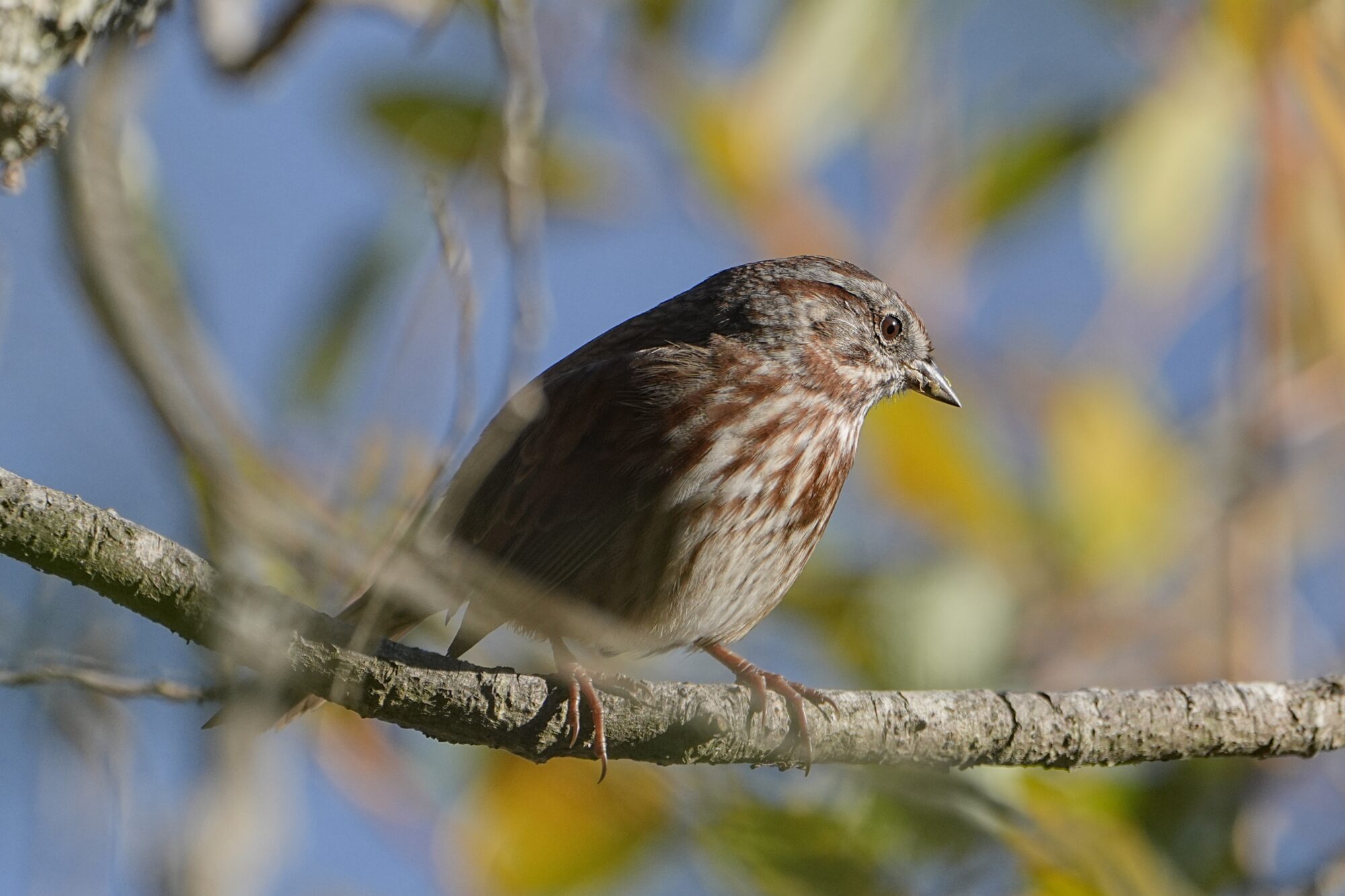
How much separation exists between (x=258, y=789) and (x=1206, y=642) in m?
3.08

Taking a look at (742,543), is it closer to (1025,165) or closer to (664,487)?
(664,487)

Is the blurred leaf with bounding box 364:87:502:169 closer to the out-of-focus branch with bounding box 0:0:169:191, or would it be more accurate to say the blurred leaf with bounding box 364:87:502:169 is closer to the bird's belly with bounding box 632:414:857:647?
the bird's belly with bounding box 632:414:857:647

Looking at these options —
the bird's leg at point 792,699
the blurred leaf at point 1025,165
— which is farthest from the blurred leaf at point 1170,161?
the bird's leg at point 792,699

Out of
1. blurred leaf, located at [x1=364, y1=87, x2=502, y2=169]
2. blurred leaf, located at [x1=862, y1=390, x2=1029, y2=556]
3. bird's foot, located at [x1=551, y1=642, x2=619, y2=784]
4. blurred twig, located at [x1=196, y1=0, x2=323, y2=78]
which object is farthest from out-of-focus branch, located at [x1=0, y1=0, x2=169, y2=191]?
blurred leaf, located at [x1=862, y1=390, x2=1029, y2=556]

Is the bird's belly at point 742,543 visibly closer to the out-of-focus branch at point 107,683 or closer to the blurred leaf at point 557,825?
the blurred leaf at point 557,825

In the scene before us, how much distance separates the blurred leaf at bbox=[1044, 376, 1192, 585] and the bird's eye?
58 centimetres

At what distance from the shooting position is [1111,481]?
4082mm

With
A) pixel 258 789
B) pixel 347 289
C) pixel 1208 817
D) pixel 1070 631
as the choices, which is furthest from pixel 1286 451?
pixel 258 789

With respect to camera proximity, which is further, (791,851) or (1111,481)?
(1111,481)

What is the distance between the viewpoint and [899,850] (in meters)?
3.09

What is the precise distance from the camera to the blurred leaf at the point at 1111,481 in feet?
13.3

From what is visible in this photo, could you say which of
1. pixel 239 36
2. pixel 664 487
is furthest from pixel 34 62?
pixel 664 487

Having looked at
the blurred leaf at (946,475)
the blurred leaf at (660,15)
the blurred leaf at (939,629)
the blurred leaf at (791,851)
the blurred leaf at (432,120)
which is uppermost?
the blurred leaf at (660,15)

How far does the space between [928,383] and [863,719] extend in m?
1.64
